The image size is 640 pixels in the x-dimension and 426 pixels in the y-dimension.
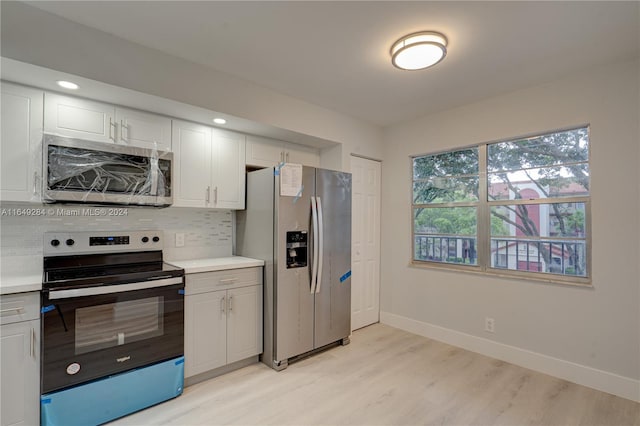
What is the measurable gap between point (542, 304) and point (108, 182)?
12.0 ft

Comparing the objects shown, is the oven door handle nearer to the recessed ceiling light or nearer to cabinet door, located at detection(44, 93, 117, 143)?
cabinet door, located at detection(44, 93, 117, 143)

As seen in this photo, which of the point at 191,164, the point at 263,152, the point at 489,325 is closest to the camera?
the point at 191,164

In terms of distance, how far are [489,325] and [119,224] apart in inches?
137

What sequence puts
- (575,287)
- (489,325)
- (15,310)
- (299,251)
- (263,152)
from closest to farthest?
(15,310) → (575,287) → (299,251) → (489,325) → (263,152)

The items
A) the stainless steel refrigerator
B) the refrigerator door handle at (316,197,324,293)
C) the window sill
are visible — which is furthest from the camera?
the refrigerator door handle at (316,197,324,293)

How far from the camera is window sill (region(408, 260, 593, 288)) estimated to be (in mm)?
2543

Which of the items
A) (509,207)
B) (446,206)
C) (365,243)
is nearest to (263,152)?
(365,243)

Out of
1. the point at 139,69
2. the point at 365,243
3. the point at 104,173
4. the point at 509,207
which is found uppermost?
the point at 139,69

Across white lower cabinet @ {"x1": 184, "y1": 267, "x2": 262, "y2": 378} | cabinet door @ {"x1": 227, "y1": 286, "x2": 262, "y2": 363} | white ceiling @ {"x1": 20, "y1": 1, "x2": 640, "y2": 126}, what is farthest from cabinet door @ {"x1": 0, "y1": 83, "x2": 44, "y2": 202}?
cabinet door @ {"x1": 227, "y1": 286, "x2": 262, "y2": 363}

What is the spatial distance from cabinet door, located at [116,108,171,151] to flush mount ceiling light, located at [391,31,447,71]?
6.20 feet

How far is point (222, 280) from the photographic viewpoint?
2549 millimetres

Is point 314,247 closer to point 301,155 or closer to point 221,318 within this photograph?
point 221,318

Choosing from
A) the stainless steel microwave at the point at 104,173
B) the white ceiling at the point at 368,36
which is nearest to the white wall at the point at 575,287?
the white ceiling at the point at 368,36

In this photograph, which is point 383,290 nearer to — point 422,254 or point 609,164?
point 422,254
